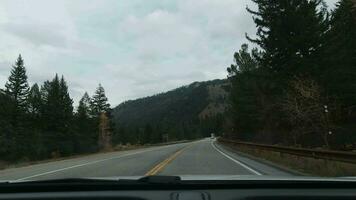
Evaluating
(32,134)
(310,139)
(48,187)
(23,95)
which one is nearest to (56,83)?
(23,95)

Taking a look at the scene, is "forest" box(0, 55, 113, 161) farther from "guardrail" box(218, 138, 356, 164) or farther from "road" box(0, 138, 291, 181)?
"guardrail" box(218, 138, 356, 164)

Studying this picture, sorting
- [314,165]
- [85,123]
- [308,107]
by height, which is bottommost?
[314,165]

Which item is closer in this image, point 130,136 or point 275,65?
point 275,65

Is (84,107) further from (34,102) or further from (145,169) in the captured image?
(145,169)

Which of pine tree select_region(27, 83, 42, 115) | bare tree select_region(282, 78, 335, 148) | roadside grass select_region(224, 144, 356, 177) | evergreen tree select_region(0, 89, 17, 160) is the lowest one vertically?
roadside grass select_region(224, 144, 356, 177)

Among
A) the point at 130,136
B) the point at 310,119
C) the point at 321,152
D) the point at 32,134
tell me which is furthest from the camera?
the point at 130,136

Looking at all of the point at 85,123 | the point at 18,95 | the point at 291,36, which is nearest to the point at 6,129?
the point at 18,95

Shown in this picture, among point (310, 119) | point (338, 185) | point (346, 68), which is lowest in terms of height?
point (338, 185)

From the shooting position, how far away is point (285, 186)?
3281 mm

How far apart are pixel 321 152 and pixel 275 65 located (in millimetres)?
25782

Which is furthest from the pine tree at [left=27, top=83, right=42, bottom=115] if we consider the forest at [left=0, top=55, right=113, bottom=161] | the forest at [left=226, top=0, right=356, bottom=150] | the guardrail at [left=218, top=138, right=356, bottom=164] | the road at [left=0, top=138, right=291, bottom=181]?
the guardrail at [left=218, top=138, right=356, bottom=164]

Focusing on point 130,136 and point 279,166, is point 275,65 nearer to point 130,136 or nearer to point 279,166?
point 279,166

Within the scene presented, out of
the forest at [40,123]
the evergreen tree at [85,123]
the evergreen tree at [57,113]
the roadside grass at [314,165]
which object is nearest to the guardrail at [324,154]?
the roadside grass at [314,165]

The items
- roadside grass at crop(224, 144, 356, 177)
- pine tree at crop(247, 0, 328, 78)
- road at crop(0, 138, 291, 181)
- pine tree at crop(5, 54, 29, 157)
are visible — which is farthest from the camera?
pine tree at crop(5, 54, 29, 157)
